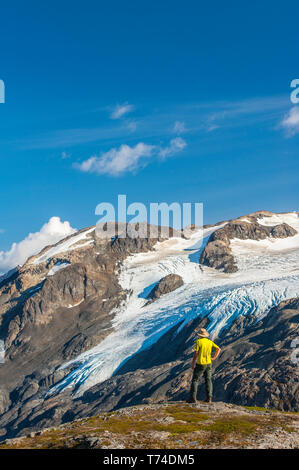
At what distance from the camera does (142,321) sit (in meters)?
110

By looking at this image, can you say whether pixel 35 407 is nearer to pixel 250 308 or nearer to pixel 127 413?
pixel 250 308

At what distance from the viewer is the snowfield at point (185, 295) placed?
286 ft

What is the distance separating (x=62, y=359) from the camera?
348ft

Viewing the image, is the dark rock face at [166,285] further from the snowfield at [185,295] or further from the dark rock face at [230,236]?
the dark rock face at [230,236]

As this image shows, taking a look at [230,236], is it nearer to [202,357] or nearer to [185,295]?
[185,295]

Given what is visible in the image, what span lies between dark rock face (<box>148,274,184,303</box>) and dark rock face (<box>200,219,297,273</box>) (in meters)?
17.6

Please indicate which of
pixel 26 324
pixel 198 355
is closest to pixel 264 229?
pixel 26 324

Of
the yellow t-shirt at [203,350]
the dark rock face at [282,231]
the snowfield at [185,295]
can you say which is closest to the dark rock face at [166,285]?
the snowfield at [185,295]

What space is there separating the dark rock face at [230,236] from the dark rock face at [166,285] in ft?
57.9

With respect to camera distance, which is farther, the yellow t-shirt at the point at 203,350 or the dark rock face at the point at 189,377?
the dark rock face at the point at 189,377

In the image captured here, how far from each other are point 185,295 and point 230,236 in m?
57.9

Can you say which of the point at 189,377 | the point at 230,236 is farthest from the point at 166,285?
the point at 189,377

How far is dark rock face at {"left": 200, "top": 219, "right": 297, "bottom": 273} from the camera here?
142 meters
